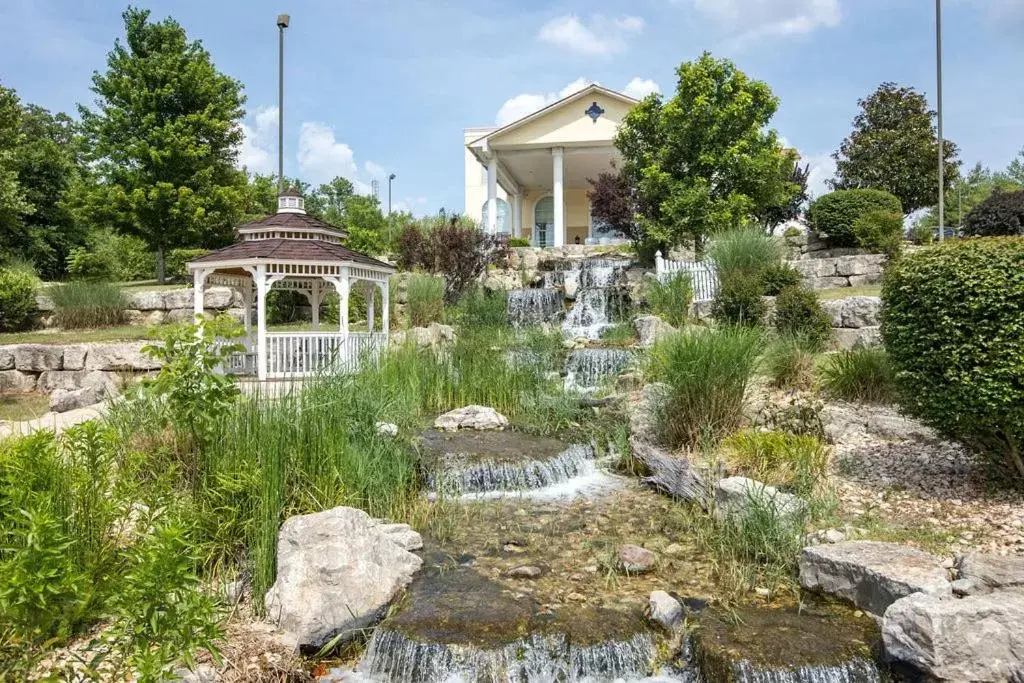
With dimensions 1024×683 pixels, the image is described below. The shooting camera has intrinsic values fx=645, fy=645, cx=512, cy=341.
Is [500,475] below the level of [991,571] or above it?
below

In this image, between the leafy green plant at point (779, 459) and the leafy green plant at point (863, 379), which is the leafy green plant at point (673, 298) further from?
the leafy green plant at point (779, 459)

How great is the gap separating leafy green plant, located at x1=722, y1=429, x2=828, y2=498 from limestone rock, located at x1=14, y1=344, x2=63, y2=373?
38.2 feet

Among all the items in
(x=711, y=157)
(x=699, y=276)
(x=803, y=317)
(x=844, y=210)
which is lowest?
(x=803, y=317)

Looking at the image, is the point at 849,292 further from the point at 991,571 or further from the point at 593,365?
the point at 991,571

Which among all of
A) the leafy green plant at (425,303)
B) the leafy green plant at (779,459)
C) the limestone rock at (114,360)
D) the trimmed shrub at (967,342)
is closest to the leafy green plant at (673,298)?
the leafy green plant at (425,303)

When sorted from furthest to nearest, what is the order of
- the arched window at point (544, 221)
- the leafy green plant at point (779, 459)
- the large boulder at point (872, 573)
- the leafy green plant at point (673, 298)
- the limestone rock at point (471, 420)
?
the arched window at point (544, 221)
the leafy green plant at point (673, 298)
the limestone rock at point (471, 420)
the leafy green plant at point (779, 459)
the large boulder at point (872, 573)

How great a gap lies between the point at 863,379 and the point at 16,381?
13714 millimetres

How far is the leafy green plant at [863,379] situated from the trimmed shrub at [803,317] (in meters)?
2.13

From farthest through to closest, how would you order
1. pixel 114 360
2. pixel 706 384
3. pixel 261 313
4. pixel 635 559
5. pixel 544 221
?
pixel 544 221
pixel 114 360
pixel 261 313
pixel 706 384
pixel 635 559

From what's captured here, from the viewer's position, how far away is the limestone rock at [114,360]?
11.5 m

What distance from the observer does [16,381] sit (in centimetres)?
1164

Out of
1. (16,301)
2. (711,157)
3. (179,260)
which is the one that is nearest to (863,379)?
(711,157)

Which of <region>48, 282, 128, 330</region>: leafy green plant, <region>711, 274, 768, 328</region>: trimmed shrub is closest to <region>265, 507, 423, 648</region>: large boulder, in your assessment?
<region>711, 274, 768, 328</region>: trimmed shrub

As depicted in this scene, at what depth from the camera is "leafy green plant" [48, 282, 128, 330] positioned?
14.3m
